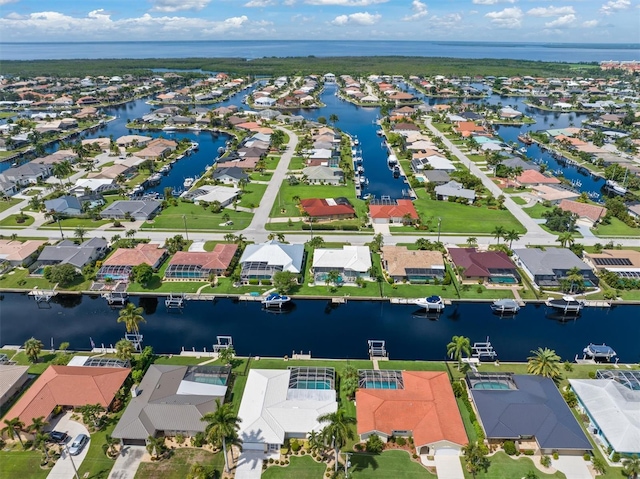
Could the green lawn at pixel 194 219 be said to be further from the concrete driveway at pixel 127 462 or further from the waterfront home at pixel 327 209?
the concrete driveway at pixel 127 462

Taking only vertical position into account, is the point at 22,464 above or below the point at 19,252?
below

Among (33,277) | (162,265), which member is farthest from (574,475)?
(33,277)

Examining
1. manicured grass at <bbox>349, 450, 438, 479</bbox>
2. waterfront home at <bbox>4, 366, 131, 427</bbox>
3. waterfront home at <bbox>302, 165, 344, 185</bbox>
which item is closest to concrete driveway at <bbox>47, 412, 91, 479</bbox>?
waterfront home at <bbox>4, 366, 131, 427</bbox>

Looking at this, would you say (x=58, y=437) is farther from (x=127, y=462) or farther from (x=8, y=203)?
(x=8, y=203)

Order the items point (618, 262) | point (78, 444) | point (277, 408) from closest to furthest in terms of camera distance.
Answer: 1. point (78, 444)
2. point (277, 408)
3. point (618, 262)

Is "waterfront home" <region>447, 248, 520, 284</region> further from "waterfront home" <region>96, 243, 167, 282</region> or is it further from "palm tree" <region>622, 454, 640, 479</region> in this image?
"waterfront home" <region>96, 243, 167, 282</region>

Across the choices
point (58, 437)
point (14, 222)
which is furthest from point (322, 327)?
point (14, 222)

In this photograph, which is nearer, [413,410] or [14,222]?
[413,410]
